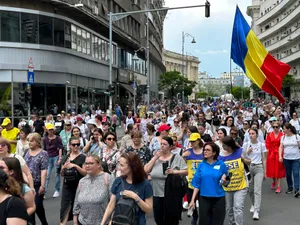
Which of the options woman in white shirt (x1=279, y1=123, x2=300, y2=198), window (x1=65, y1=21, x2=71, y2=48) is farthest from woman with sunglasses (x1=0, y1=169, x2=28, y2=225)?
window (x1=65, y1=21, x2=71, y2=48)

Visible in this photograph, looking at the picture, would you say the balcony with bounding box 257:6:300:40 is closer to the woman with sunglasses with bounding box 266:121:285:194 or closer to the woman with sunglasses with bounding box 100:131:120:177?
the woman with sunglasses with bounding box 266:121:285:194

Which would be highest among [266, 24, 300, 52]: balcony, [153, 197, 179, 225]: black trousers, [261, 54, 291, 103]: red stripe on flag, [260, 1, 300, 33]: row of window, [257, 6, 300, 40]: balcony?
[260, 1, 300, 33]: row of window

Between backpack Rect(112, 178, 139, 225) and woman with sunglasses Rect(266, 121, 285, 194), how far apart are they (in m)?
6.79

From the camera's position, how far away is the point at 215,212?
601cm

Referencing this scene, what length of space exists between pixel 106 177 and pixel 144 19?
176ft

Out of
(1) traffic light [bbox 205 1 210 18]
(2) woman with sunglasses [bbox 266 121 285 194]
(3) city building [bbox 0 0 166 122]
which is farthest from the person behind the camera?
(3) city building [bbox 0 0 166 122]

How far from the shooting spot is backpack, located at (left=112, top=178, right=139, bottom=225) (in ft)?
14.4

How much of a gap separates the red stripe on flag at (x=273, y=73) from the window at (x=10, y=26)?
1811 cm

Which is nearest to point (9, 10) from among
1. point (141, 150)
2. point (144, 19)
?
point (141, 150)

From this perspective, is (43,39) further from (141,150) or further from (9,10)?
(141,150)

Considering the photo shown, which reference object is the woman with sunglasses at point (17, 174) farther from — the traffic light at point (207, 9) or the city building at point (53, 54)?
the city building at point (53, 54)

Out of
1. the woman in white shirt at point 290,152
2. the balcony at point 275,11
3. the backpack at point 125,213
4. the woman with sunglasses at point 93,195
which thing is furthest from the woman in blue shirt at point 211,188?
the balcony at point 275,11

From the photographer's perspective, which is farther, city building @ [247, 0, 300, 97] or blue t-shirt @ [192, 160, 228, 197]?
city building @ [247, 0, 300, 97]

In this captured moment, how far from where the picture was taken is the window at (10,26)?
2741 centimetres
